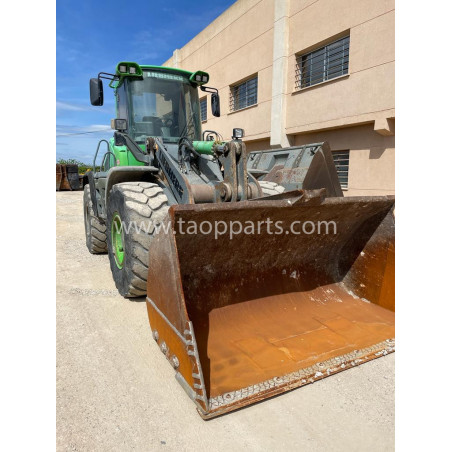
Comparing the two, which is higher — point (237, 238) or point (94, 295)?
point (237, 238)

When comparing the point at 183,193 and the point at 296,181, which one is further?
the point at 296,181

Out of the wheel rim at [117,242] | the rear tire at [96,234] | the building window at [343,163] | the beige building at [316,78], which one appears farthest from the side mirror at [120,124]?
the building window at [343,163]

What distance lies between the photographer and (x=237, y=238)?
2910 mm

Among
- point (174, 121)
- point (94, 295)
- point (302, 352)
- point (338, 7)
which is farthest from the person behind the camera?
point (338, 7)

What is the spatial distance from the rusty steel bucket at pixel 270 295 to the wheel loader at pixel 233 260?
0.03ft

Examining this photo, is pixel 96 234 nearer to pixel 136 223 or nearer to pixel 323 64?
pixel 136 223

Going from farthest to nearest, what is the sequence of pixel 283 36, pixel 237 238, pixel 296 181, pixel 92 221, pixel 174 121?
pixel 283 36 < pixel 296 181 < pixel 92 221 < pixel 174 121 < pixel 237 238

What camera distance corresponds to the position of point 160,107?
14.7 feet

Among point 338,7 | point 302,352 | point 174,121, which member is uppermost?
point 338,7

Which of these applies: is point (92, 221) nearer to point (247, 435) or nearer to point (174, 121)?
point (174, 121)

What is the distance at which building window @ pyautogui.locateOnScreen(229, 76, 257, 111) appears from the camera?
39.9ft

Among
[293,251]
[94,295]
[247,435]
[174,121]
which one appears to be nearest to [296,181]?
[174,121]

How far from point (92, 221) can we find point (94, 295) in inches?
76.1

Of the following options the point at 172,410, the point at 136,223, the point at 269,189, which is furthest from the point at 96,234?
the point at 172,410
